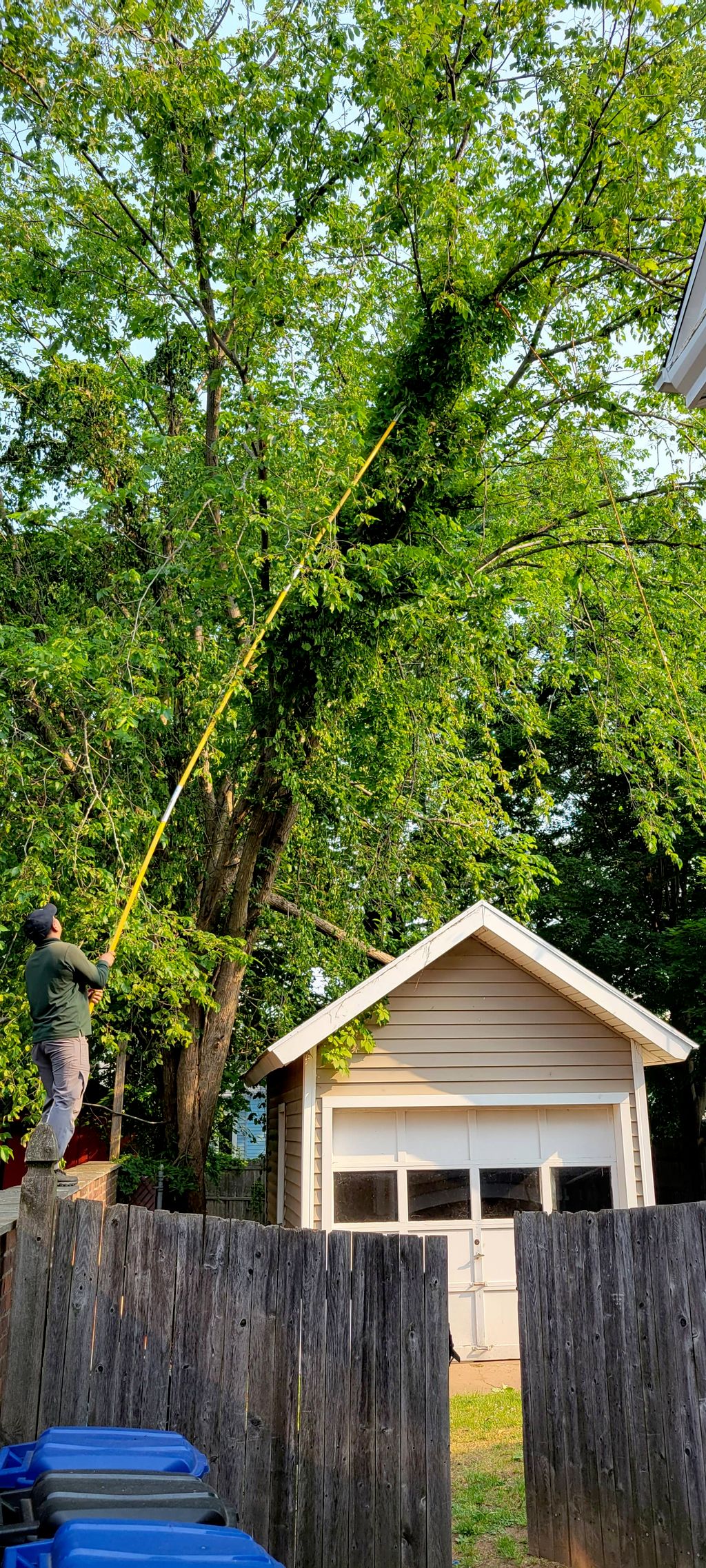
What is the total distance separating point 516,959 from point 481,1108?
165 cm

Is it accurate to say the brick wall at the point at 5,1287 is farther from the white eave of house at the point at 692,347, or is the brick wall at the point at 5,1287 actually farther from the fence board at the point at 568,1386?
the white eave of house at the point at 692,347

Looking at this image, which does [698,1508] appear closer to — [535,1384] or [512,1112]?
[535,1384]

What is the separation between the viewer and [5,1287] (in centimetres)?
475

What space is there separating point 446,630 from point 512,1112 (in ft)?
17.3

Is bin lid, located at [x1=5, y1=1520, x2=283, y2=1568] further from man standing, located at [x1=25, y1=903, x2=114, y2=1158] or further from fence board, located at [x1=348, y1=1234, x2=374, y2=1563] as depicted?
man standing, located at [x1=25, y1=903, x2=114, y2=1158]

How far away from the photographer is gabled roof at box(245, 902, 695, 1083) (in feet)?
35.5

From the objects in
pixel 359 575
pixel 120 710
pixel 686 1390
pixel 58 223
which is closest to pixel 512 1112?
pixel 359 575

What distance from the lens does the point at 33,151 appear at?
9867 millimetres

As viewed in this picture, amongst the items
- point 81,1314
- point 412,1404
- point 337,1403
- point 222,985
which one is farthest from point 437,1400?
point 222,985

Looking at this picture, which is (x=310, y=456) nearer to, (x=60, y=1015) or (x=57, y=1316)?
(x=60, y=1015)

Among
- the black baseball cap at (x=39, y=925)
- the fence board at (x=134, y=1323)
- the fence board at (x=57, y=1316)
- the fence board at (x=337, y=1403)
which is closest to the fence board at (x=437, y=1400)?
→ the fence board at (x=337, y=1403)

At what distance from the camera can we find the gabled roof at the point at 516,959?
35.5ft

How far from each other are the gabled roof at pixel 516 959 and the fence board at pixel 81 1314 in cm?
613

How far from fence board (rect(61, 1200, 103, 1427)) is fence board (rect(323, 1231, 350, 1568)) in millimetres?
988
